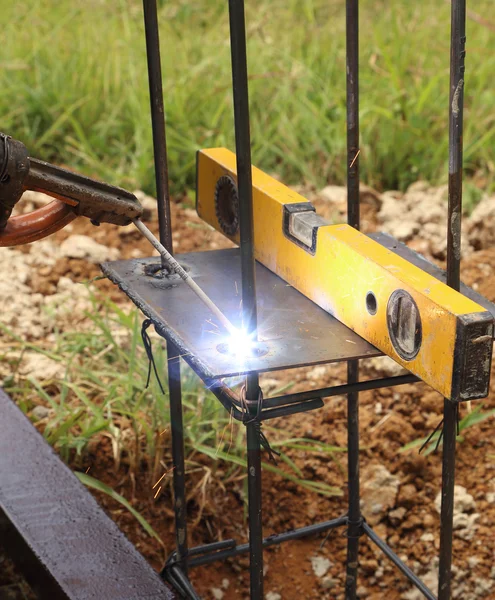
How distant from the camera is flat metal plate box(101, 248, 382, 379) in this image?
1410mm

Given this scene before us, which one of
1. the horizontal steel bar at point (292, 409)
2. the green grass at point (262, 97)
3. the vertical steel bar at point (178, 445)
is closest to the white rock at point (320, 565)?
the vertical steel bar at point (178, 445)

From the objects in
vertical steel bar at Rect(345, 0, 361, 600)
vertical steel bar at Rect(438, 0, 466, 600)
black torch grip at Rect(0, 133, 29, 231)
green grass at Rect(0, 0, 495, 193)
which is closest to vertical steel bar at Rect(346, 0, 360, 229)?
vertical steel bar at Rect(345, 0, 361, 600)

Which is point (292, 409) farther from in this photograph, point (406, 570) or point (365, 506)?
point (365, 506)

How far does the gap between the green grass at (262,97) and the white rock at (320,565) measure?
1626 mm

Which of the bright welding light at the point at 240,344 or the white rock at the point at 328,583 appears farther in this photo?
the white rock at the point at 328,583

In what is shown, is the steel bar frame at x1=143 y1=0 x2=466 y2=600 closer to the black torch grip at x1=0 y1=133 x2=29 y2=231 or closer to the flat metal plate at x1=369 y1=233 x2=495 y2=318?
the flat metal plate at x1=369 y1=233 x2=495 y2=318

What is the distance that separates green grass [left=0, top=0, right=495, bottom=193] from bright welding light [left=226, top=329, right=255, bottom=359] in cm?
224

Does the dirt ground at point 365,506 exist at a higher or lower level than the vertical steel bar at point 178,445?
lower

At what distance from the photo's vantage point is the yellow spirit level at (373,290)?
133 cm

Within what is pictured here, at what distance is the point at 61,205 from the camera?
1512 mm

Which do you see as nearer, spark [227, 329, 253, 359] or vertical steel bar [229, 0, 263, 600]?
vertical steel bar [229, 0, 263, 600]

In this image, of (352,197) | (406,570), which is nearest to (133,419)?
(406,570)

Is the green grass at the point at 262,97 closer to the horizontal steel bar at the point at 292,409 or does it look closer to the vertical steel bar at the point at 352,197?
the vertical steel bar at the point at 352,197

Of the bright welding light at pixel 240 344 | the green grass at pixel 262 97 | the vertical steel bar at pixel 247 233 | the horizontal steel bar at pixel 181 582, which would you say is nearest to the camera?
the vertical steel bar at pixel 247 233
